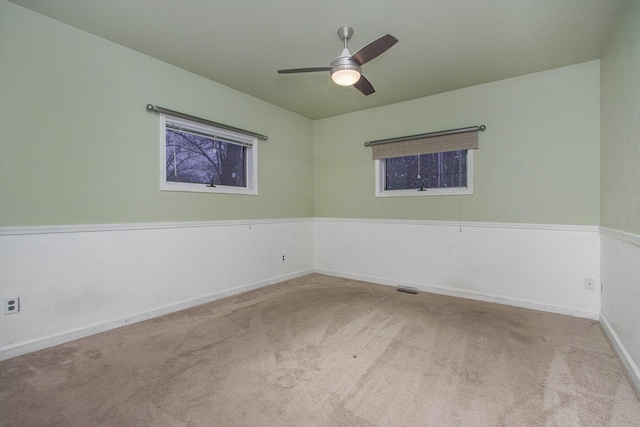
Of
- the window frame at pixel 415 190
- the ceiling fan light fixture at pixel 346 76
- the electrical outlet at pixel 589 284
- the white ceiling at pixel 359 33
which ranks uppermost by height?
the white ceiling at pixel 359 33

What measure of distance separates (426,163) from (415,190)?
1.23ft

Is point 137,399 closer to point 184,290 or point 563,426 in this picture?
point 184,290

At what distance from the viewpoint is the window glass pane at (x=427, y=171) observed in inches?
143

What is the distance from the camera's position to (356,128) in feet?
14.5

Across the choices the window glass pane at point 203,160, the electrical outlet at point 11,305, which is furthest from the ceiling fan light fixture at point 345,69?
the electrical outlet at point 11,305

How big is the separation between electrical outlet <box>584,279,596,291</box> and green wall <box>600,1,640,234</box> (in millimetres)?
581

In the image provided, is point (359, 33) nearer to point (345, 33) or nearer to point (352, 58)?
point (345, 33)

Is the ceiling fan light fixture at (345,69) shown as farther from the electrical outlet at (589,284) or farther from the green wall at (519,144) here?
the electrical outlet at (589,284)

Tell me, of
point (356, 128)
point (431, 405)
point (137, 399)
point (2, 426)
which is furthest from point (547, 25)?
point (2, 426)

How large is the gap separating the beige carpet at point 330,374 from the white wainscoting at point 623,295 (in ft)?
0.33

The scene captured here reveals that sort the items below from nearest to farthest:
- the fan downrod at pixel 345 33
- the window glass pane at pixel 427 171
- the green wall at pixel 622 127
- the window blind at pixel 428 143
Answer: the green wall at pixel 622 127 < the fan downrod at pixel 345 33 < the window blind at pixel 428 143 < the window glass pane at pixel 427 171

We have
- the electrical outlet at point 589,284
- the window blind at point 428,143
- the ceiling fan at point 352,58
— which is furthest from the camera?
the window blind at point 428,143

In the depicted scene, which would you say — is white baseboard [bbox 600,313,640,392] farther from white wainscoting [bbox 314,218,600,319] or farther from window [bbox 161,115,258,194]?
window [bbox 161,115,258,194]

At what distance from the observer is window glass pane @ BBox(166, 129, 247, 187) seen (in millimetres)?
3137
